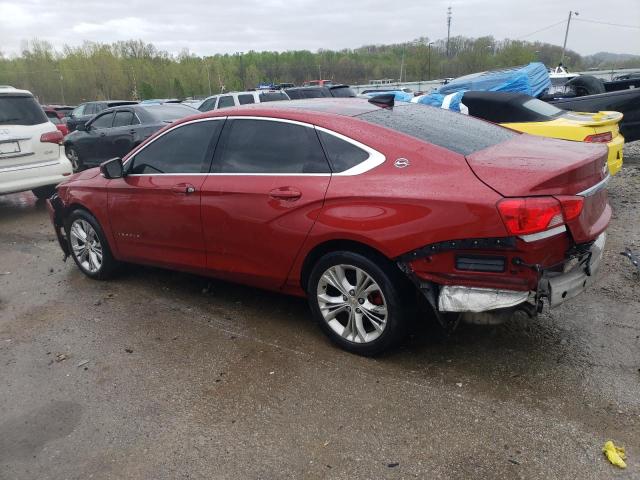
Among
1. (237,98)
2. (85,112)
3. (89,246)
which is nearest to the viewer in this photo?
(89,246)

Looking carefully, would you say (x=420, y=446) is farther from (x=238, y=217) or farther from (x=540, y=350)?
(x=238, y=217)

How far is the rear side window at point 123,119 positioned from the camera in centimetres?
1120

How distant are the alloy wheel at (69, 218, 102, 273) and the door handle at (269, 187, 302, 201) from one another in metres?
2.39

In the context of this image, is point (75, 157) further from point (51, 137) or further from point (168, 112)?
point (51, 137)

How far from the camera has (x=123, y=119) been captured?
11.4m

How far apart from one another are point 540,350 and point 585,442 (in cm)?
94

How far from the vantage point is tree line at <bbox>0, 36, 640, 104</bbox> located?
63594 mm

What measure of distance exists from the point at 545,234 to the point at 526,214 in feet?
0.58

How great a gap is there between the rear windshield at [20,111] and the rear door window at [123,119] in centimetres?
282

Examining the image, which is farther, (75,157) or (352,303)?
(75,157)

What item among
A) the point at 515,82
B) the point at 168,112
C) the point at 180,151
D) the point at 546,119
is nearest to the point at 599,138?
the point at 546,119

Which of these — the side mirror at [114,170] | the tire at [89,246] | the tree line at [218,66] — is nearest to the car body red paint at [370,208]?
the side mirror at [114,170]

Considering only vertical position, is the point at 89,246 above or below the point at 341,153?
below

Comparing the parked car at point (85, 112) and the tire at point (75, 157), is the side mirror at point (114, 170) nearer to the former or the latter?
the tire at point (75, 157)
